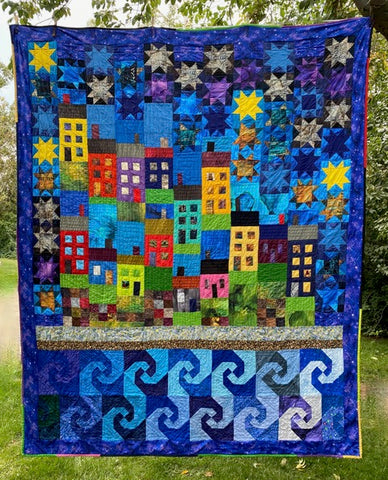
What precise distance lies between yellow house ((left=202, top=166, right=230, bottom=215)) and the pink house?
304 millimetres

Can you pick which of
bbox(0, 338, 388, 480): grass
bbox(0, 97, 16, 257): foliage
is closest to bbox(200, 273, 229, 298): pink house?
bbox(0, 338, 388, 480): grass

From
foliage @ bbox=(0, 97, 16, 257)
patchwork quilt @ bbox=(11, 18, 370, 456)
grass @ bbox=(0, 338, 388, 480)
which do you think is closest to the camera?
patchwork quilt @ bbox=(11, 18, 370, 456)

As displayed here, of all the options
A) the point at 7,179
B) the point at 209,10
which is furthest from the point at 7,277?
the point at 209,10

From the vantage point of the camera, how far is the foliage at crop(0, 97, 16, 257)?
1022 cm

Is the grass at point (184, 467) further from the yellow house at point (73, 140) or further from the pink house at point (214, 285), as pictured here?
the yellow house at point (73, 140)

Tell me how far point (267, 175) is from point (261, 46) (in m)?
0.58

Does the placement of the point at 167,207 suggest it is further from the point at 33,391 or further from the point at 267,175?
the point at 33,391

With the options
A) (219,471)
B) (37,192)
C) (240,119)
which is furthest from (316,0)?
(219,471)

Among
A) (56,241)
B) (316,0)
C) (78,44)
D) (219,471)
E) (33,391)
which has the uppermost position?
(316,0)

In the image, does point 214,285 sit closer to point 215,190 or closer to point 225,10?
point 215,190

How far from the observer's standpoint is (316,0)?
256 cm

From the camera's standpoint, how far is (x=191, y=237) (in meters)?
2.01

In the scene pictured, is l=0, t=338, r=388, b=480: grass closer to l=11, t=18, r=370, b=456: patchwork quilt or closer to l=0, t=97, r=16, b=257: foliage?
l=11, t=18, r=370, b=456: patchwork quilt

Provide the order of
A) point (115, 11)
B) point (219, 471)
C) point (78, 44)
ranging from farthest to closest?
point (115, 11) < point (219, 471) < point (78, 44)
